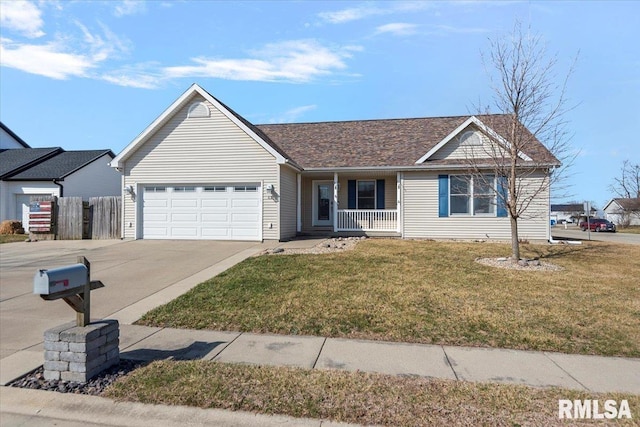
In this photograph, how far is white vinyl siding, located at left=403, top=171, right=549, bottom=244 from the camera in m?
15.0

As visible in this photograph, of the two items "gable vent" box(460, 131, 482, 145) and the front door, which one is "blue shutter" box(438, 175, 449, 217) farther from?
the front door

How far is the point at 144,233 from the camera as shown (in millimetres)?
15289

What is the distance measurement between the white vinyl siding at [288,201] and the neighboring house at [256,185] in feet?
0.14

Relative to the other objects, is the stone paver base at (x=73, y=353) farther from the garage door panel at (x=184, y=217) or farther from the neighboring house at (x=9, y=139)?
the neighboring house at (x=9, y=139)

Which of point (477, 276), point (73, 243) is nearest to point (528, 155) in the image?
point (477, 276)

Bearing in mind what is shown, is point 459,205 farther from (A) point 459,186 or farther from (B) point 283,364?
(B) point 283,364

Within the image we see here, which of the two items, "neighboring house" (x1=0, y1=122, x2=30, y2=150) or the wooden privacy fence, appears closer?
the wooden privacy fence

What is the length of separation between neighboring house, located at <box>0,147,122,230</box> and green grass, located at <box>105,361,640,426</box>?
73.5ft

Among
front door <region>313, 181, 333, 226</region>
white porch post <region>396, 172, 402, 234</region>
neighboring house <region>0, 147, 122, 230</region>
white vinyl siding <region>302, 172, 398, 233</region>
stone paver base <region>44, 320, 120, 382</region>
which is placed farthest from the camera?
neighboring house <region>0, 147, 122, 230</region>

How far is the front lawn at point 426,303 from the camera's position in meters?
5.20

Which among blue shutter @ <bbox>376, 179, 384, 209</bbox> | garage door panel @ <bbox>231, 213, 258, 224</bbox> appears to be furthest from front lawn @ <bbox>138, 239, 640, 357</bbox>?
blue shutter @ <bbox>376, 179, 384, 209</bbox>

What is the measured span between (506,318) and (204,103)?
13539mm

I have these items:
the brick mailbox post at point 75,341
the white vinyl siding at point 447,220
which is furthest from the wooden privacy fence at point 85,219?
the brick mailbox post at point 75,341

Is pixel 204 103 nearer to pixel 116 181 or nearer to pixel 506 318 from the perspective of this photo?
pixel 506 318
